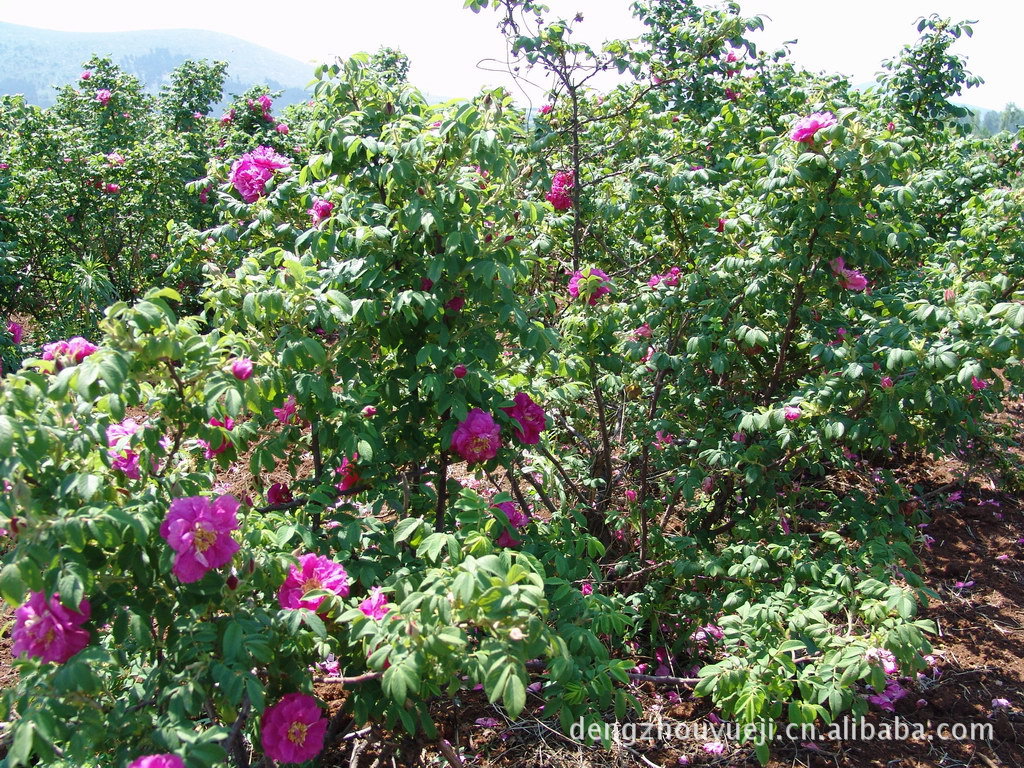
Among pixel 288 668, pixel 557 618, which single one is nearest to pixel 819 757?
pixel 557 618

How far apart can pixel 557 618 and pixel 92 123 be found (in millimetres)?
7731

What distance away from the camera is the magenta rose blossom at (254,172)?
250 centimetres

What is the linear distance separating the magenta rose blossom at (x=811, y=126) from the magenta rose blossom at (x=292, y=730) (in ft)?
7.55

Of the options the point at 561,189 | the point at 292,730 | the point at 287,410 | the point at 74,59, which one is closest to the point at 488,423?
the point at 287,410

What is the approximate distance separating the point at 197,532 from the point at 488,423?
771 mm

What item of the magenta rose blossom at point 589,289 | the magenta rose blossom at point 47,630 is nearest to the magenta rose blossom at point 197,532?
the magenta rose blossom at point 47,630

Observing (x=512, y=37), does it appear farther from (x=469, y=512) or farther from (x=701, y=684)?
(x=701, y=684)

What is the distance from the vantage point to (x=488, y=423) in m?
1.88

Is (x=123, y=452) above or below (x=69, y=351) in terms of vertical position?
below

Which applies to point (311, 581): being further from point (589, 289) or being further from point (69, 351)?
point (589, 289)

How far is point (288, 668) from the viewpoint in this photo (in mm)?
1631

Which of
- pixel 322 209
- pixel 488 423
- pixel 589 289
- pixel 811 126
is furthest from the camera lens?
pixel 589 289

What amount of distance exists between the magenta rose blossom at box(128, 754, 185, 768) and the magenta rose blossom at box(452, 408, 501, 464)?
3.08ft

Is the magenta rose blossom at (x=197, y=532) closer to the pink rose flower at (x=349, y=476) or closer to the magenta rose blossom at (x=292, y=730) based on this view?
the magenta rose blossom at (x=292, y=730)
